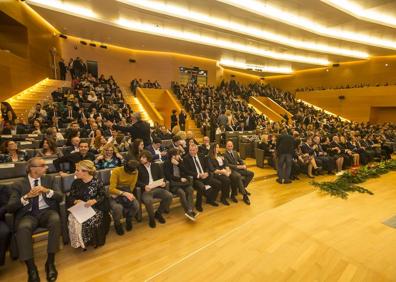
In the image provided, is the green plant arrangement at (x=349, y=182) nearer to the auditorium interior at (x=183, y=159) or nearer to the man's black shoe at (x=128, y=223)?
the auditorium interior at (x=183, y=159)

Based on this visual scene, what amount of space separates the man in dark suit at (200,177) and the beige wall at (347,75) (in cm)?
1847

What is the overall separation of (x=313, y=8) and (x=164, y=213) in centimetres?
912

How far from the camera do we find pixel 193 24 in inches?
403

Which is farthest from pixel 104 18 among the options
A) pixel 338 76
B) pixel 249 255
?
pixel 338 76

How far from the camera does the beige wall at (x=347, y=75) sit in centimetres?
1652

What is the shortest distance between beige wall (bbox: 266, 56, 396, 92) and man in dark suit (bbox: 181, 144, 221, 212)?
18.5 meters

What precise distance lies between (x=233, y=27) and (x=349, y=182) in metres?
8.60

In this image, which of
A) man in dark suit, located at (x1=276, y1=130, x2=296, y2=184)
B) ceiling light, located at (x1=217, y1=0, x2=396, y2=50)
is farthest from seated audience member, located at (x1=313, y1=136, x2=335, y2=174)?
ceiling light, located at (x1=217, y1=0, x2=396, y2=50)

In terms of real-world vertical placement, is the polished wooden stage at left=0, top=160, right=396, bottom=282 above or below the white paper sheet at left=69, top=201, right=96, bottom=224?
below

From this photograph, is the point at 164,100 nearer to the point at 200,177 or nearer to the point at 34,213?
the point at 200,177

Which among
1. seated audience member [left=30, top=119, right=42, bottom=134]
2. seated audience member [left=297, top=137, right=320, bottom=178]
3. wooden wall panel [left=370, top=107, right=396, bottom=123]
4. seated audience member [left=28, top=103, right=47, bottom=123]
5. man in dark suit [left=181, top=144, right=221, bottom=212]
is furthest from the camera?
wooden wall panel [left=370, top=107, right=396, bottom=123]

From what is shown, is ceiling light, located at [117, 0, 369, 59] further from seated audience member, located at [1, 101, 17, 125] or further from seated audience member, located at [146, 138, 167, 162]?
seated audience member, located at [146, 138, 167, 162]

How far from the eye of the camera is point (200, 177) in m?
3.99

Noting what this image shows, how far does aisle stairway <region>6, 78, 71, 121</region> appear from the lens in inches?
340
